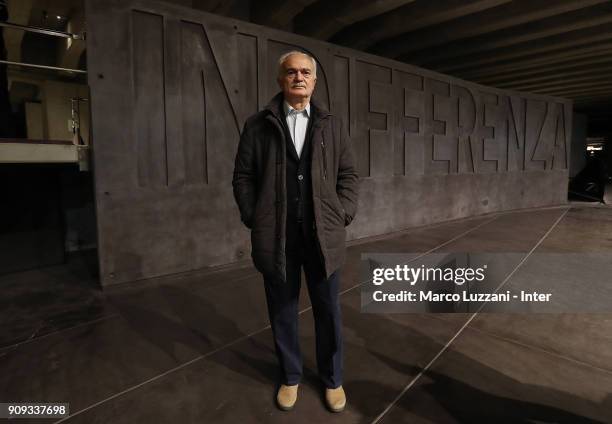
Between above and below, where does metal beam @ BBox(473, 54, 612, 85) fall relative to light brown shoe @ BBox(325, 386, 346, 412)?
above

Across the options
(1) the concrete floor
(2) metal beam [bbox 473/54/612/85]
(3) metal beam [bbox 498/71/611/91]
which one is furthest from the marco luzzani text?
(3) metal beam [bbox 498/71/611/91]

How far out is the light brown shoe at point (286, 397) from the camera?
1.96 metres

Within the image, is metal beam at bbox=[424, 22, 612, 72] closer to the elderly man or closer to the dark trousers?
the elderly man

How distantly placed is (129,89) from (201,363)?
9.58 feet

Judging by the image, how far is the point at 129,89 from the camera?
12.7 feet

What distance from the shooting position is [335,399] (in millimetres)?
1973

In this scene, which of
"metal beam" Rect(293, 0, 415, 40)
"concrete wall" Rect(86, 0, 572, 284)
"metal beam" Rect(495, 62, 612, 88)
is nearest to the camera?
"concrete wall" Rect(86, 0, 572, 284)

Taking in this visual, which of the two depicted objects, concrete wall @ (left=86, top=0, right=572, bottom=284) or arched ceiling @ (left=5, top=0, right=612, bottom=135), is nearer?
concrete wall @ (left=86, top=0, right=572, bottom=284)

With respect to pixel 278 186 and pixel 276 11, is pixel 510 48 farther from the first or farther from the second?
pixel 278 186

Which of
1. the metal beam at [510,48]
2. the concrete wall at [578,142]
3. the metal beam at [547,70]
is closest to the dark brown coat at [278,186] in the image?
the metal beam at [510,48]

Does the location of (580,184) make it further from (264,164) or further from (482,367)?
(264,164)

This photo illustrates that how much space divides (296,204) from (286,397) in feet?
3.43

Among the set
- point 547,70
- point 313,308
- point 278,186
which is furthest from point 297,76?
point 547,70

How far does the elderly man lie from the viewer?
6.14ft
